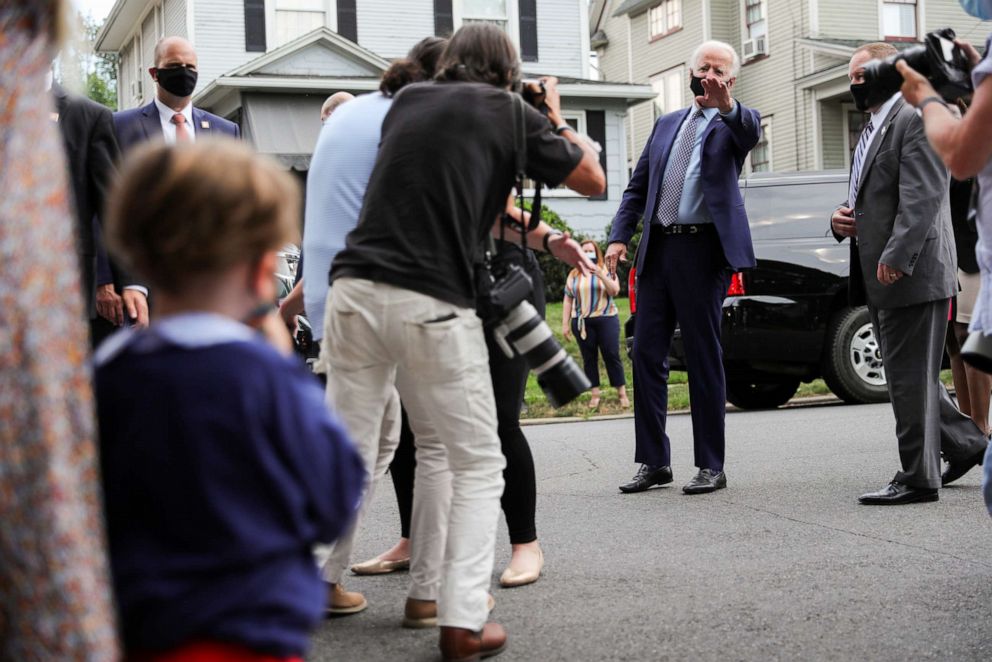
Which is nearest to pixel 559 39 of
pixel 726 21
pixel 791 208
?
pixel 726 21

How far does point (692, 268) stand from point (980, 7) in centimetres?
347

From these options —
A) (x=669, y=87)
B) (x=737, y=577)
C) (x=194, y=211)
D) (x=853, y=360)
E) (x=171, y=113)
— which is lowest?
(x=737, y=577)

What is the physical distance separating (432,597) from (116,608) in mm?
2574

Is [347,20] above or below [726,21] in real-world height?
below

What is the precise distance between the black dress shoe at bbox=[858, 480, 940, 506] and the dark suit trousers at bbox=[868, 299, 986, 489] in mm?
32

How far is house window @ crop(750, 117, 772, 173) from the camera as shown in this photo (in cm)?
3284

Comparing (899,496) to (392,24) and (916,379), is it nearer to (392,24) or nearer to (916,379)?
(916,379)

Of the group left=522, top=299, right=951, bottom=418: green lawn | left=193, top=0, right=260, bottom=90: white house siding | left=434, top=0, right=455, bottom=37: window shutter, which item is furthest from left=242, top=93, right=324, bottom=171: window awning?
left=522, top=299, right=951, bottom=418: green lawn

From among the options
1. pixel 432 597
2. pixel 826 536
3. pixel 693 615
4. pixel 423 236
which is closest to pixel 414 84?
pixel 423 236

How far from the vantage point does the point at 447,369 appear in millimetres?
3811

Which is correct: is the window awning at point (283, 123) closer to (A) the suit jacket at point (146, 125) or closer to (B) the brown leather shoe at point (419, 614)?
(A) the suit jacket at point (146, 125)

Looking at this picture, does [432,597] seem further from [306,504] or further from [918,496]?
[918,496]

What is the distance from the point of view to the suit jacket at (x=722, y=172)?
6789mm

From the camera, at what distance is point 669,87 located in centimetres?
3597
